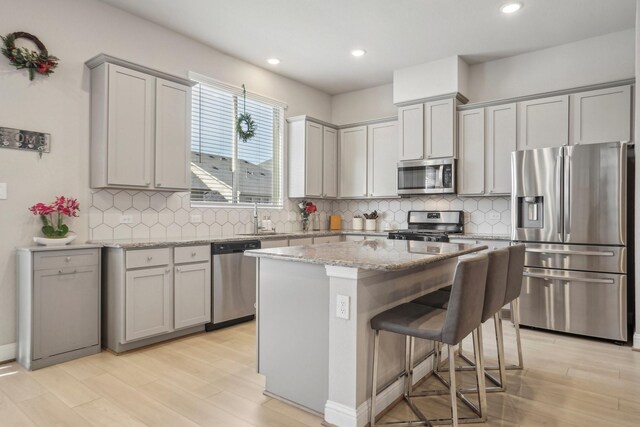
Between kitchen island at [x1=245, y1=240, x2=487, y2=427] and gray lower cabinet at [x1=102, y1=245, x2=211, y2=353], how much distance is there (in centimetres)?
131

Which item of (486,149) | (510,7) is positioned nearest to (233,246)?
(486,149)

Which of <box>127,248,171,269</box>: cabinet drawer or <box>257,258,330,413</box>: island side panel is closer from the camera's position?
<box>257,258,330,413</box>: island side panel

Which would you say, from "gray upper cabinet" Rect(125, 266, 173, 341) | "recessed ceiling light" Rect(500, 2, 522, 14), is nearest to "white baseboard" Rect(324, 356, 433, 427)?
"gray upper cabinet" Rect(125, 266, 173, 341)

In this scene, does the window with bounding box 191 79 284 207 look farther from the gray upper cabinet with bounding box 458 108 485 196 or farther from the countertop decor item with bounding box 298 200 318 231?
the gray upper cabinet with bounding box 458 108 485 196

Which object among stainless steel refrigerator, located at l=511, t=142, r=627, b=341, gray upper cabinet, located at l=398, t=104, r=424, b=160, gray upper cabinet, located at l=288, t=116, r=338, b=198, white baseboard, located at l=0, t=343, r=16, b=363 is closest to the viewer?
white baseboard, located at l=0, t=343, r=16, b=363

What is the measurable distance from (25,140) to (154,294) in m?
1.59

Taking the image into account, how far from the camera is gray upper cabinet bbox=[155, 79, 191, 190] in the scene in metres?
3.71

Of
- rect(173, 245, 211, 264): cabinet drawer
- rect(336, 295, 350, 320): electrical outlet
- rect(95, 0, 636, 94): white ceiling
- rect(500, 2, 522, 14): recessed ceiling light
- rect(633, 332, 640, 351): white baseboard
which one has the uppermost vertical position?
rect(95, 0, 636, 94): white ceiling

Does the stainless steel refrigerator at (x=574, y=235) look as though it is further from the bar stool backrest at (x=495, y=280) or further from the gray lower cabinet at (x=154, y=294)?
the gray lower cabinet at (x=154, y=294)

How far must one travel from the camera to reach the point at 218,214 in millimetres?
4613

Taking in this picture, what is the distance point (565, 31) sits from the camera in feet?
13.6

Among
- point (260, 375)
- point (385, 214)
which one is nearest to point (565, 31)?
point (385, 214)

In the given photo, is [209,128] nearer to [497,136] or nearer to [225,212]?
[225,212]

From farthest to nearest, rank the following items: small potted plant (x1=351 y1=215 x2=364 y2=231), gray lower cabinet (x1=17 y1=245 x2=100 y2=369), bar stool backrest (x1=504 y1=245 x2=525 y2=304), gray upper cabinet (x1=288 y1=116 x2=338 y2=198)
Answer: small potted plant (x1=351 y1=215 x2=364 y2=231) < gray upper cabinet (x1=288 y1=116 x2=338 y2=198) < gray lower cabinet (x1=17 y1=245 x2=100 y2=369) < bar stool backrest (x1=504 y1=245 x2=525 y2=304)
